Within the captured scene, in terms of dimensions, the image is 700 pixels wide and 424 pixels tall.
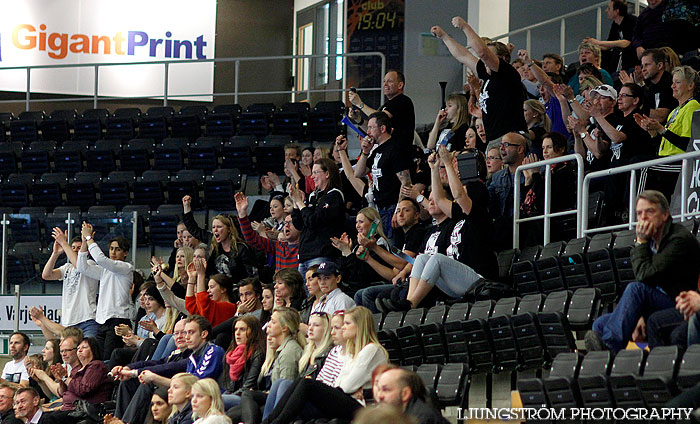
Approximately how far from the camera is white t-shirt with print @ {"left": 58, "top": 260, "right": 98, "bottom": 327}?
10.6m

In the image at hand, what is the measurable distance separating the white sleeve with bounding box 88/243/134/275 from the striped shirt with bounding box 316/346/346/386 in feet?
13.3

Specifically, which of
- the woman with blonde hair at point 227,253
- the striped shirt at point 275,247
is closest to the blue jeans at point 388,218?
the striped shirt at point 275,247

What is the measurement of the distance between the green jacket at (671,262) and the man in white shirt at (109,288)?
237 inches

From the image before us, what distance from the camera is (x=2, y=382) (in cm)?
973

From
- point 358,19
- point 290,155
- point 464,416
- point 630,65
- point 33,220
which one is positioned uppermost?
point 358,19

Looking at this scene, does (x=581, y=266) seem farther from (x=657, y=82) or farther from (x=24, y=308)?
(x=24, y=308)

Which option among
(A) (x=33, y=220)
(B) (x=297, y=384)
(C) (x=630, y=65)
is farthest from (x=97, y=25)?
(B) (x=297, y=384)

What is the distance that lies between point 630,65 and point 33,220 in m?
6.36

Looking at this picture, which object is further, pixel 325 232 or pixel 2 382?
pixel 2 382

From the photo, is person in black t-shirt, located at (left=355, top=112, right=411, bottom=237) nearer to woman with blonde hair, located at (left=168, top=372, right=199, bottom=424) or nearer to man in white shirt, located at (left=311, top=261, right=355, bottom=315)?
man in white shirt, located at (left=311, top=261, right=355, bottom=315)

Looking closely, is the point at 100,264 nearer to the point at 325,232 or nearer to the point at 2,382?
the point at 2,382

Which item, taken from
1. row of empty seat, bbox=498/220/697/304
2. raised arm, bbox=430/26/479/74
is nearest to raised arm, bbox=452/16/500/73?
raised arm, bbox=430/26/479/74

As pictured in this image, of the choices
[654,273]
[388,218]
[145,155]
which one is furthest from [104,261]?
[654,273]

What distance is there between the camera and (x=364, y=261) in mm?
8711
